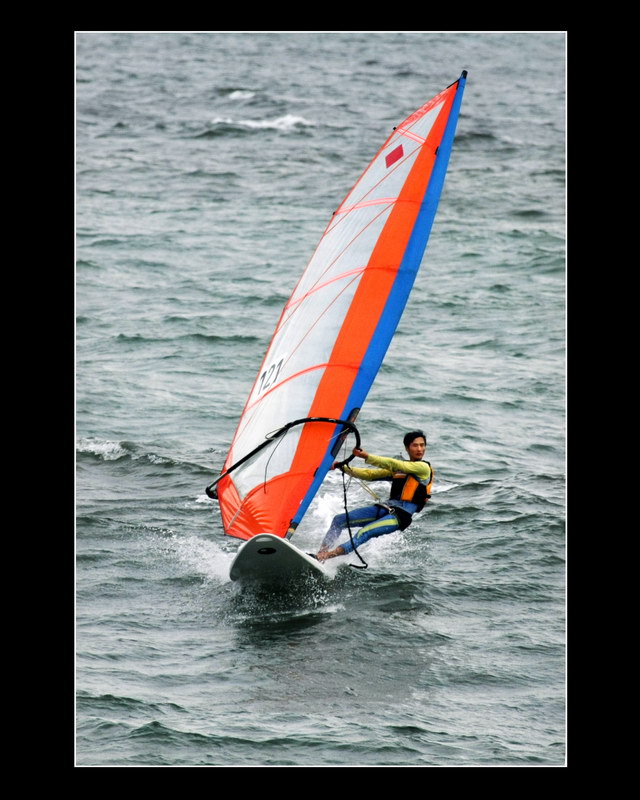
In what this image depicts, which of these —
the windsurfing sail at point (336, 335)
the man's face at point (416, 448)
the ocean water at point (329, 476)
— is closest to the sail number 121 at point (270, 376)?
the windsurfing sail at point (336, 335)

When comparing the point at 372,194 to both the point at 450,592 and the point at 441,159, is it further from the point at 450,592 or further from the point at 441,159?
the point at 450,592

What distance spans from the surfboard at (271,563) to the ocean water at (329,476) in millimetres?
186

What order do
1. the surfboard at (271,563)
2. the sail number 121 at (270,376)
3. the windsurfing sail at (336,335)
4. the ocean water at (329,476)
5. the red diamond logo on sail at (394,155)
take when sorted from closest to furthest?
1. the ocean water at (329,476)
2. the surfboard at (271,563)
3. the windsurfing sail at (336,335)
4. the sail number 121 at (270,376)
5. the red diamond logo on sail at (394,155)

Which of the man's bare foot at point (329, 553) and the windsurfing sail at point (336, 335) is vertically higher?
the windsurfing sail at point (336, 335)

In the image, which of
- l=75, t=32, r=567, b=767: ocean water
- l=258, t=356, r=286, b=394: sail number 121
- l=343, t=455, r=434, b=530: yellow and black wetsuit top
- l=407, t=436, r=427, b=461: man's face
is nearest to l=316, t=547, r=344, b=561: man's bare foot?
l=75, t=32, r=567, b=767: ocean water

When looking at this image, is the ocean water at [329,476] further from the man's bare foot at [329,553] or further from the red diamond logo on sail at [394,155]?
the red diamond logo on sail at [394,155]

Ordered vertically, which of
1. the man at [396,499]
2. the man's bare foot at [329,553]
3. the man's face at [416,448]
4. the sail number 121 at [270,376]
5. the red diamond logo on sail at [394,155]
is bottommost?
the man's bare foot at [329,553]

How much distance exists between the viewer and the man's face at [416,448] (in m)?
9.41

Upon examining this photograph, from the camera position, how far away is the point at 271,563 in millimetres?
8625

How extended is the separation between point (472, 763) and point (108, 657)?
8.74 feet

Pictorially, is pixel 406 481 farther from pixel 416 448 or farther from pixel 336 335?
pixel 336 335

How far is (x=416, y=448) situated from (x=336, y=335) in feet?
3.97

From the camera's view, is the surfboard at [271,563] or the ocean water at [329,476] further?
the surfboard at [271,563]

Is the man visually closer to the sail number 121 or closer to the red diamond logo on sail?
the sail number 121
